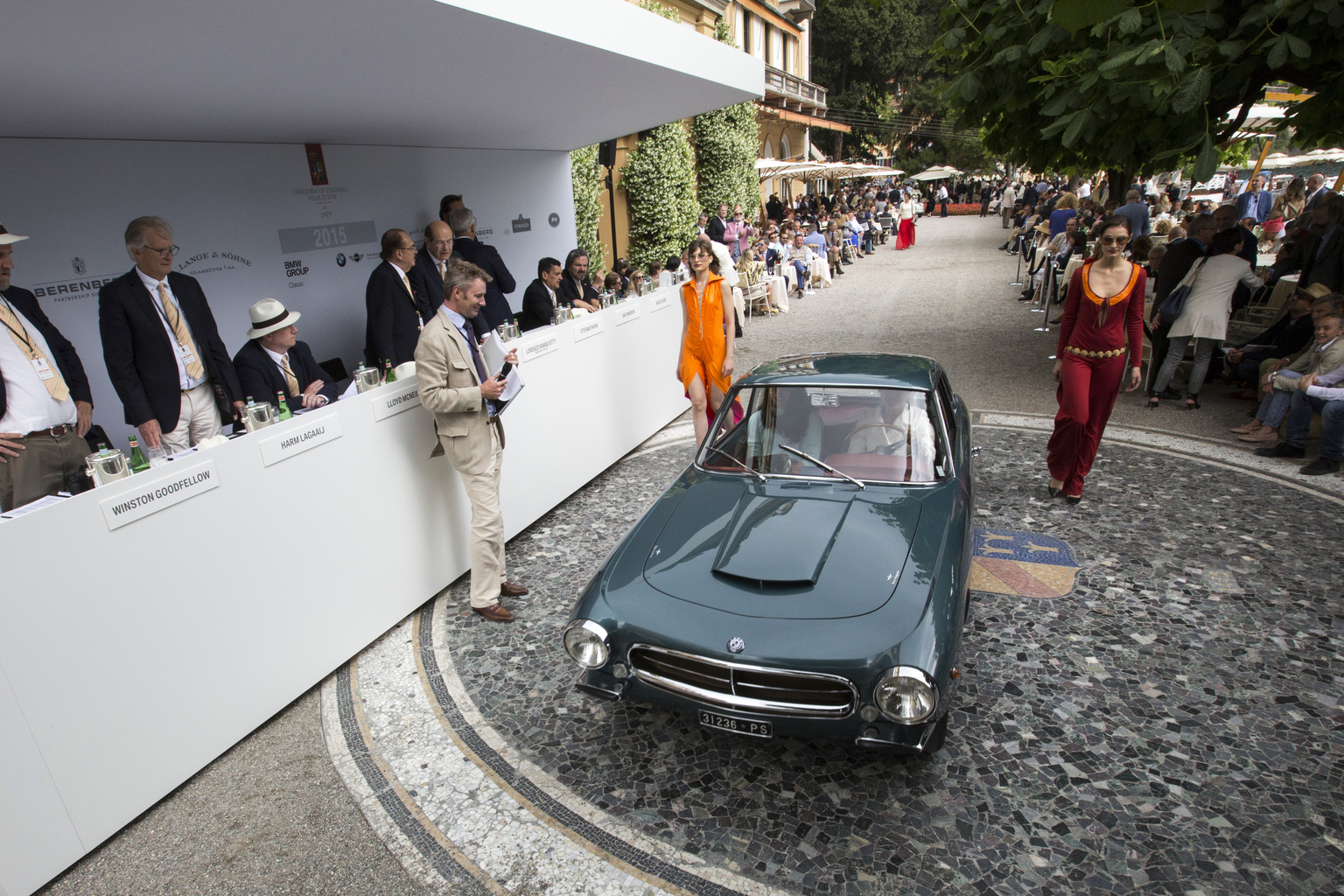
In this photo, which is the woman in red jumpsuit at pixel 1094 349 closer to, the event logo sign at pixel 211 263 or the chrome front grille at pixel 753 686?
the chrome front grille at pixel 753 686

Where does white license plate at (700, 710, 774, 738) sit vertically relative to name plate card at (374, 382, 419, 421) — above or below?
below

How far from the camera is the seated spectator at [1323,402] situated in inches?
236

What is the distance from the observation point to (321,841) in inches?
123

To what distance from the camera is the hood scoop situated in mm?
3236

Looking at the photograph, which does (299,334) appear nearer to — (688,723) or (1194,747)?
(688,723)

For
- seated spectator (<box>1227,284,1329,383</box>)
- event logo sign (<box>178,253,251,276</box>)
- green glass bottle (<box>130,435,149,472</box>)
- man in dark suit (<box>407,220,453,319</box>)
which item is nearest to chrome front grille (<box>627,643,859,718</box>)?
green glass bottle (<box>130,435,149,472</box>)

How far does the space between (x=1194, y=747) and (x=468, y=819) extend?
323cm

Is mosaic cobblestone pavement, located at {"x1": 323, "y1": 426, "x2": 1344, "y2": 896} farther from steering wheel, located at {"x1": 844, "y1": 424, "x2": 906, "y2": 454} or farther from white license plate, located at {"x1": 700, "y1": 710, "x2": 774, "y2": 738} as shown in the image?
steering wheel, located at {"x1": 844, "y1": 424, "x2": 906, "y2": 454}

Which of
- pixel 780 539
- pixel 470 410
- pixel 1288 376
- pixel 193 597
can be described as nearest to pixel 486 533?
pixel 470 410

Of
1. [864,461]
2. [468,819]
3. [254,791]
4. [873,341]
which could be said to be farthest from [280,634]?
[873,341]

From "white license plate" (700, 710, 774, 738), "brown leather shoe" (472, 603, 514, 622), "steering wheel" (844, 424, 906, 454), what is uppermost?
"steering wheel" (844, 424, 906, 454)

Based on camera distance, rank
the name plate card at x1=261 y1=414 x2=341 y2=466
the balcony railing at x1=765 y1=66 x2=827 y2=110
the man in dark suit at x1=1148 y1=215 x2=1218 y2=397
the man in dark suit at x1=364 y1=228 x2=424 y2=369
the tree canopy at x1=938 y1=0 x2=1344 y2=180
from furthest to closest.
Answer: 1. the balcony railing at x1=765 y1=66 x2=827 y2=110
2. the man in dark suit at x1=1148 y1=215 x2=1218 y2=397
3. the man in dark suit at x1=364 y1=228 x2=424 y2=369
4. the tree canopy at x1=938 y1=0 x2=1344 y2=180
5. the name plate card at x1=261 y1=414 x2=341 y2=466

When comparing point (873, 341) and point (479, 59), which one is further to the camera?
point (873, 341)

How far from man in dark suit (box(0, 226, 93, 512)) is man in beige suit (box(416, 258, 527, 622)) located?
1937 millimetres
